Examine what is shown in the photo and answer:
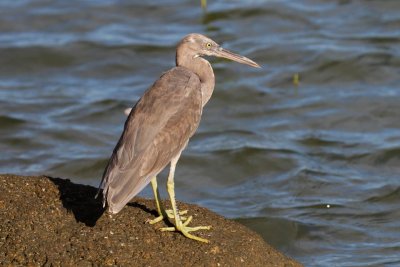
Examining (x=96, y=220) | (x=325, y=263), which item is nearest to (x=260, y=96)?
(x=325, y=263)

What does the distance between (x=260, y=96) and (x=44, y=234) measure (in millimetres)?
8019

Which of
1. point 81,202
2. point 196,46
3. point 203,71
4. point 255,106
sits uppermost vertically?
point 196,46

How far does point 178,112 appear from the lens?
689 cm

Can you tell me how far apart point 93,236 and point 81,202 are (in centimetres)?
63

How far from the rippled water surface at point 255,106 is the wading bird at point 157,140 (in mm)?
2906

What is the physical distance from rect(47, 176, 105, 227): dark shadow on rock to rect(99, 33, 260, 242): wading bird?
0.22 m

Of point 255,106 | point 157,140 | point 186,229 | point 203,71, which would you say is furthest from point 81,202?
point 255,106

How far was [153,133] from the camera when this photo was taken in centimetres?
673

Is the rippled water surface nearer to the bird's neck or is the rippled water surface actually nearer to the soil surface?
the bird's neck

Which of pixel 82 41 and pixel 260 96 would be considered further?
pixel 82 41

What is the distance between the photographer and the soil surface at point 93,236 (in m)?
5.97

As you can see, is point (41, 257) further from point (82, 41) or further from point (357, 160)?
point (82, 41)

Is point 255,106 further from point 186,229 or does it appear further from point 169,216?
point 186,229

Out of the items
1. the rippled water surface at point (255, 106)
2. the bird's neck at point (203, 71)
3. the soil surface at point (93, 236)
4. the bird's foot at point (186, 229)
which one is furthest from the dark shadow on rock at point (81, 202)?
the rippled water surface at point (255, 106)
